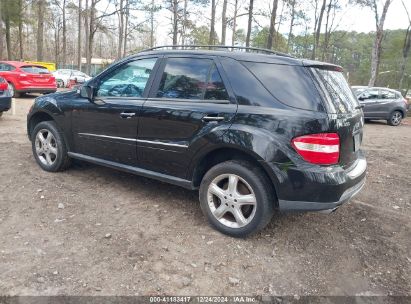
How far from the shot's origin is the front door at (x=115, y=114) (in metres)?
4.20

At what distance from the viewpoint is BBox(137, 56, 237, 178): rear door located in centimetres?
360

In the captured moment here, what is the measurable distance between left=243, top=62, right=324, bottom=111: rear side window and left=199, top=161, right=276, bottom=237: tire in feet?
2.29

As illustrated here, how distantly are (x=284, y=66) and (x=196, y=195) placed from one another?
6.62 feet

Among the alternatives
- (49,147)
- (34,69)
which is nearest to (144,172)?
(49,147)

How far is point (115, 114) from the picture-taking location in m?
4.32

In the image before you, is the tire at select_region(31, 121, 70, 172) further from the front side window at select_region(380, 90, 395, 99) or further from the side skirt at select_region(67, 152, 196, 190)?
the front side window at select_region(380, 90, 395, 99)

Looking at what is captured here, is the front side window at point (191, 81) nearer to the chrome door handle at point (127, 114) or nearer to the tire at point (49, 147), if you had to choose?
the chrome door handle at point (127, 114)

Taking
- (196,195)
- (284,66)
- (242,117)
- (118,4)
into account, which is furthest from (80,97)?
(118,4)

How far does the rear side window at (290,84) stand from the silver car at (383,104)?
1272 centimetres

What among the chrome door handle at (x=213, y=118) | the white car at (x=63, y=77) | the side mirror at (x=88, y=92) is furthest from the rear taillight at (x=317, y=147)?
the white car at (x=63, y=77)

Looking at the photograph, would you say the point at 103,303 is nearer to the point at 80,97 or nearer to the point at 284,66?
the point at 284,66

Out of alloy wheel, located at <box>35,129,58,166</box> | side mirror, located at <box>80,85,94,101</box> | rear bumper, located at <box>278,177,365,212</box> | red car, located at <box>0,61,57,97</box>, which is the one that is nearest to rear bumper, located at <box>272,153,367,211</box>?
rear bumper, located at <box>278,177,365,212</box>

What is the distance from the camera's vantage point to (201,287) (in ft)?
9.46

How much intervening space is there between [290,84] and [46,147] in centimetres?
353
